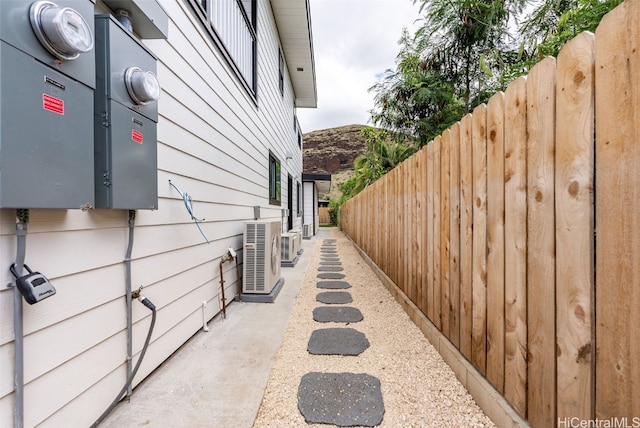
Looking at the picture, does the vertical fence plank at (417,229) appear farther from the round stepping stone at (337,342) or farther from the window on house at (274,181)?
the window on house at (274,181)

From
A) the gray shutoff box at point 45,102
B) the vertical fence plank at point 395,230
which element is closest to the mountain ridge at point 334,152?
the vertical fence plank at point 395,230

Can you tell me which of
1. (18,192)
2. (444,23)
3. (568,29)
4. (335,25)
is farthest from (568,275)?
(335,25)

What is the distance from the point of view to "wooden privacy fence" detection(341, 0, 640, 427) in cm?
90

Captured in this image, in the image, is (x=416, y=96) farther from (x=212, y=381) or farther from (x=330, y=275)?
(x=212, y=381)

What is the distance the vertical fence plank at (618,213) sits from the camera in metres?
0.87

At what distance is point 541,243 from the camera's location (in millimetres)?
1216

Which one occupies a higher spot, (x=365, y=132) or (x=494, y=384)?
(x=365, y=132)

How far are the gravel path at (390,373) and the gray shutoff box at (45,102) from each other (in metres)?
1.43

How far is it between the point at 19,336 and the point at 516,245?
2.06 meters

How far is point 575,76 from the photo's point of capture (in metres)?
1.06

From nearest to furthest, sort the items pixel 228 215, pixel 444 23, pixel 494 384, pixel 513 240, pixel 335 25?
pixel 513 240 < pixel 494 384 < pixel 228 215 < pixel 444 23 < pixel 335 25

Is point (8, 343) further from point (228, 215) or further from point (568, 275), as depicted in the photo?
point (228, 215)

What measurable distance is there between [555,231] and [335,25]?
45.8 ft

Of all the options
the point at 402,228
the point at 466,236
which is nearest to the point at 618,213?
the point at 466,236
